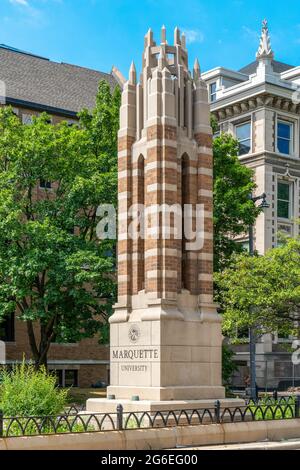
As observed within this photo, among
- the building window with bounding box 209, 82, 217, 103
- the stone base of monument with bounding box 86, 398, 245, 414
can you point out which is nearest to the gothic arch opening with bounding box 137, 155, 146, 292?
the stone base of monument with bounding box 86, 398, 245, 414

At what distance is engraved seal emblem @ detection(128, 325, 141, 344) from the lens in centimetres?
2091

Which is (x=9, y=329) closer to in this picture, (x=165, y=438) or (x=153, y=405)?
(x=153, y=405)

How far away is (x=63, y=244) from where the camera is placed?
32812mm

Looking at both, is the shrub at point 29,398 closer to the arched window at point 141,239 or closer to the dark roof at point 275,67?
the arched window at point 141,239

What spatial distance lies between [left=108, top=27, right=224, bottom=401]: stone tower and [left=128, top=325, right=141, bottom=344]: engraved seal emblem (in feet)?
0.09

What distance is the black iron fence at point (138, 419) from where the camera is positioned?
16.8m

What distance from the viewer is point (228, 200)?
36.9 metres

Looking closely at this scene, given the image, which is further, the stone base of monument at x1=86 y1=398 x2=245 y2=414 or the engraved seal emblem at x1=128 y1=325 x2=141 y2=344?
the engraved seal emblem at x1=128 y1=325 x2=141 y2=344

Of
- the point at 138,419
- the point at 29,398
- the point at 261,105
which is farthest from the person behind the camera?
the point at 261,105

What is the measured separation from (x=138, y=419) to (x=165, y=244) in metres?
4.72

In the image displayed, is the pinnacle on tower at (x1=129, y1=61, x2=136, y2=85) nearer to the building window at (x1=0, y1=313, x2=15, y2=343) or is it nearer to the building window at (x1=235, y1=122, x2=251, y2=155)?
the building window at (x1=0, y1=313, x2=15, y2=343)

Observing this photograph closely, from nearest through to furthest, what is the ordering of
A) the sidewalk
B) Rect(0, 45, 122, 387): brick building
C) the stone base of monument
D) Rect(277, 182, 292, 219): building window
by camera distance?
the sidewalk < the stone base of monument < Rect(0, 45, 122, 387): brick building < Rect(277, 182, 292, 219): building window

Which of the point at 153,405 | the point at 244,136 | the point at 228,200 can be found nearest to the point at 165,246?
the point at 153,405
